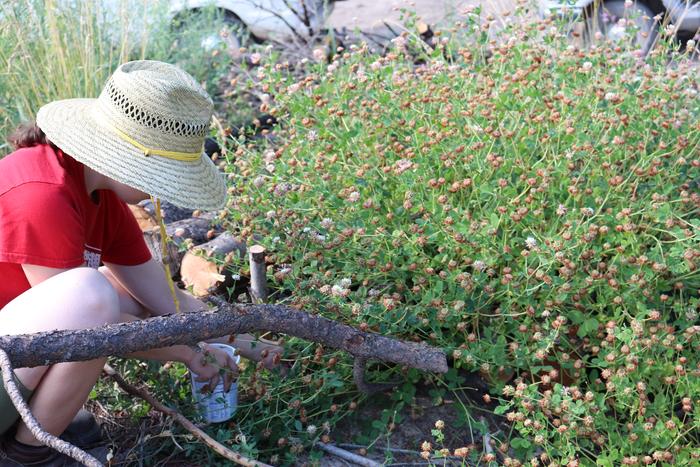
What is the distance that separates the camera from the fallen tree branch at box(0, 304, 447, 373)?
81.6 inches

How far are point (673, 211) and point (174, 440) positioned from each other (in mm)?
1819

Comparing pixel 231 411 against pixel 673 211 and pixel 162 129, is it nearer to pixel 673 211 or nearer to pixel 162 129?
pixel 162 129

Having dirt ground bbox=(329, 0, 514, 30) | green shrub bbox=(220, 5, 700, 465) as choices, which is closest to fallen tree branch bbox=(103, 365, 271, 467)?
→ green shrub bbox=(220, 5, 700, 465)

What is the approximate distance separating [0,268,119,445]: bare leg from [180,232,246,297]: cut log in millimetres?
894

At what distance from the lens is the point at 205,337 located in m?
2.32

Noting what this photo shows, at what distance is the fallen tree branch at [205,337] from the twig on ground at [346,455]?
32cm

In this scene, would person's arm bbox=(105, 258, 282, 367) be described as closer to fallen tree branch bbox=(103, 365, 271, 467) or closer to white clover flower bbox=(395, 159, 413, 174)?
fallen tree branch bbox=(103, 365, 271, 467)

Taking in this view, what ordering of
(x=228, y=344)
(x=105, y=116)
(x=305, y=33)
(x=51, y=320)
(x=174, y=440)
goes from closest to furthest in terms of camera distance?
(x=51, y=320)
(x=105, y=116)
(x=174, y=440)
(x=228, y=344)
(x=305, y=33)

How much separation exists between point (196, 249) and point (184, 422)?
811mm

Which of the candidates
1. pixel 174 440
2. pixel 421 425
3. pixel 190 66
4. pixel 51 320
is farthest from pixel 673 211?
pixel 190 66

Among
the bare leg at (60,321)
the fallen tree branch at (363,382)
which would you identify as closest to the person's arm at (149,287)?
the fallen tree branch at (363,382)

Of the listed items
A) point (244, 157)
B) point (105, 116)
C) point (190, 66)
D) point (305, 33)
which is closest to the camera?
point (105, 116)

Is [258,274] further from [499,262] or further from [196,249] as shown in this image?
[499,262]

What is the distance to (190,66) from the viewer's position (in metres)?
5.81
